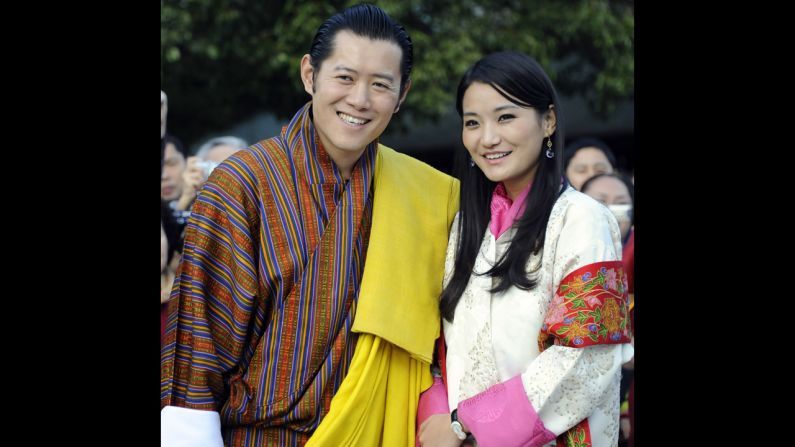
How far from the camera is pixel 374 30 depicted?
8.50 ft

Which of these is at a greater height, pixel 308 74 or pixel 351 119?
pixel 308 74

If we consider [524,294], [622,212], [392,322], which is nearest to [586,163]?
[622,212]

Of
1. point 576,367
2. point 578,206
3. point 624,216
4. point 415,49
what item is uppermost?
point 415,49

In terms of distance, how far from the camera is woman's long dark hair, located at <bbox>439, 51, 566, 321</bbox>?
2.54 m

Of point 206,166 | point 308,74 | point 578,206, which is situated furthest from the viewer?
point 206,166

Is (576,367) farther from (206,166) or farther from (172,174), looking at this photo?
(172,174)

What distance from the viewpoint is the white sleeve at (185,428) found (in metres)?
2.32

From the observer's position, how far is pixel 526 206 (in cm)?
262

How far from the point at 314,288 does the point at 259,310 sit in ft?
0.59

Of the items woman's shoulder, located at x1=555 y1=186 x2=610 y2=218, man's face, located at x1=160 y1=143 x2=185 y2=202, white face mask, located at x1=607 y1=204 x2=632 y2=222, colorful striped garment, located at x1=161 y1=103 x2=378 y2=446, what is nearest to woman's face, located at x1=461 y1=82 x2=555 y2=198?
woman's shoulder, located at x1=555 y1=186 x2=610 y2=218

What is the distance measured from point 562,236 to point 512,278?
0.65 ft

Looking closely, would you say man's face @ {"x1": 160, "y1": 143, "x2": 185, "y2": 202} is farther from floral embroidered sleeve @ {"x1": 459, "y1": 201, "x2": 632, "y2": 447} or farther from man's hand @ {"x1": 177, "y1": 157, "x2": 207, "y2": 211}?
floral embroidered sleeve @ {"x1": 459, "y1": 201, "x2": 632, "y2": 447}

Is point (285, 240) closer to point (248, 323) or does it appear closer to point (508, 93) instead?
point (248, 323)

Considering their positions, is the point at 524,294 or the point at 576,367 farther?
the point at 524,294
